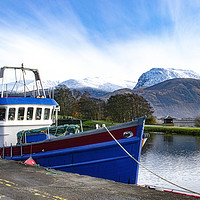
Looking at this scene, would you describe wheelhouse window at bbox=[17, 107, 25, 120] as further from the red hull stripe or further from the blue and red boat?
the red hull stripe

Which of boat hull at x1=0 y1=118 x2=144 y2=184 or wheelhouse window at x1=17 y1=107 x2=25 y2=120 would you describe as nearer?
boat hull at x1=0 y1=118 x2=144 y2=184

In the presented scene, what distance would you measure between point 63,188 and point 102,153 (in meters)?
2.68

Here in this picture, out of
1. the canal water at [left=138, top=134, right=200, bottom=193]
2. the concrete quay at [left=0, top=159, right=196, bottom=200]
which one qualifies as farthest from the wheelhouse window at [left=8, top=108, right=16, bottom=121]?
the canal water at [left=138, top=134, right=200, bottom=193]

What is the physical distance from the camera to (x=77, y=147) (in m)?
11.6

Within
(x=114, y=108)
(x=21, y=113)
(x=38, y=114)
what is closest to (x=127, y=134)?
(x=38, y=114)

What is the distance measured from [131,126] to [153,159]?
50.7ft

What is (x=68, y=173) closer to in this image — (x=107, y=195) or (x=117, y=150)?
(x=117, y=150)

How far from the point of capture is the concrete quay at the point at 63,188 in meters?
8.19

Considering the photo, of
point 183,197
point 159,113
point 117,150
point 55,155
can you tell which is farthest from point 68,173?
point 159,113

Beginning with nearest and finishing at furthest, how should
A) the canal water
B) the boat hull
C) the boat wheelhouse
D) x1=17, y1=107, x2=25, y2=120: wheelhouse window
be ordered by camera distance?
the boat hull
the boat wheelhouse
x1=17, y1=107, x2=25, y2=120: wheelhouse window
the canal water

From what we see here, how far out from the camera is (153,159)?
81.8ft

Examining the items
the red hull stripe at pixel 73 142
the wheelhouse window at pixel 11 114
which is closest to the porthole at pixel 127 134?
the red hull stripe at pixel 73 142

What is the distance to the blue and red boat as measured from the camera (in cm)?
1098

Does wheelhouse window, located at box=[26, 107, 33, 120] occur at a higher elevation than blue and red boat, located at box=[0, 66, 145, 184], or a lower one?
higher
